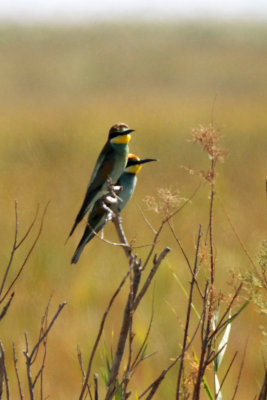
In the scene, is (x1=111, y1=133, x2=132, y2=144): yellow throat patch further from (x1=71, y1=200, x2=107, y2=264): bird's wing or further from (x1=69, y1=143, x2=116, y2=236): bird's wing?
(x1=71, y1=200, x2=107, y2=264): bird's wing

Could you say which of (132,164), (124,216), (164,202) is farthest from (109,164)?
(124,216)

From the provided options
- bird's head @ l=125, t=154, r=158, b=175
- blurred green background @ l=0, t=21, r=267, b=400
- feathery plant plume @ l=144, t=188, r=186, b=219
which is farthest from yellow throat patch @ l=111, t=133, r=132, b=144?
feathery plant plume @ l=144, t=188, r=186, b=219

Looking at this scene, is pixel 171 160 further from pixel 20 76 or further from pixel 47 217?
pixel 20 76

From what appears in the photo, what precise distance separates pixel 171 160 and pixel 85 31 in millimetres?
41779

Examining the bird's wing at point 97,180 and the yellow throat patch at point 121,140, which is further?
the yellow throat patch at point 121,140

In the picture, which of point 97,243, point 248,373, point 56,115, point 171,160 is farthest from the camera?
point 56,115

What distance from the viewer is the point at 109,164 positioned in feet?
9.86

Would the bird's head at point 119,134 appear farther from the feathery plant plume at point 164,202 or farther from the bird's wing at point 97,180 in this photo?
the feathery plant plume at point 164,202

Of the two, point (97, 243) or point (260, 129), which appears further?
point (260, 129)

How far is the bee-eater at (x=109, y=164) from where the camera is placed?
279cm

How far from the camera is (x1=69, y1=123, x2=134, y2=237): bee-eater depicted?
9.15 ft

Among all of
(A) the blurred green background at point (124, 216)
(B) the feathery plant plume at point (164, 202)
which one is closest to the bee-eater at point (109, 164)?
(A) the blurred green background at point (124, 216)

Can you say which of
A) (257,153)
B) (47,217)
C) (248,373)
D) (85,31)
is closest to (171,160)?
(257,153)

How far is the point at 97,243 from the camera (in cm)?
671
